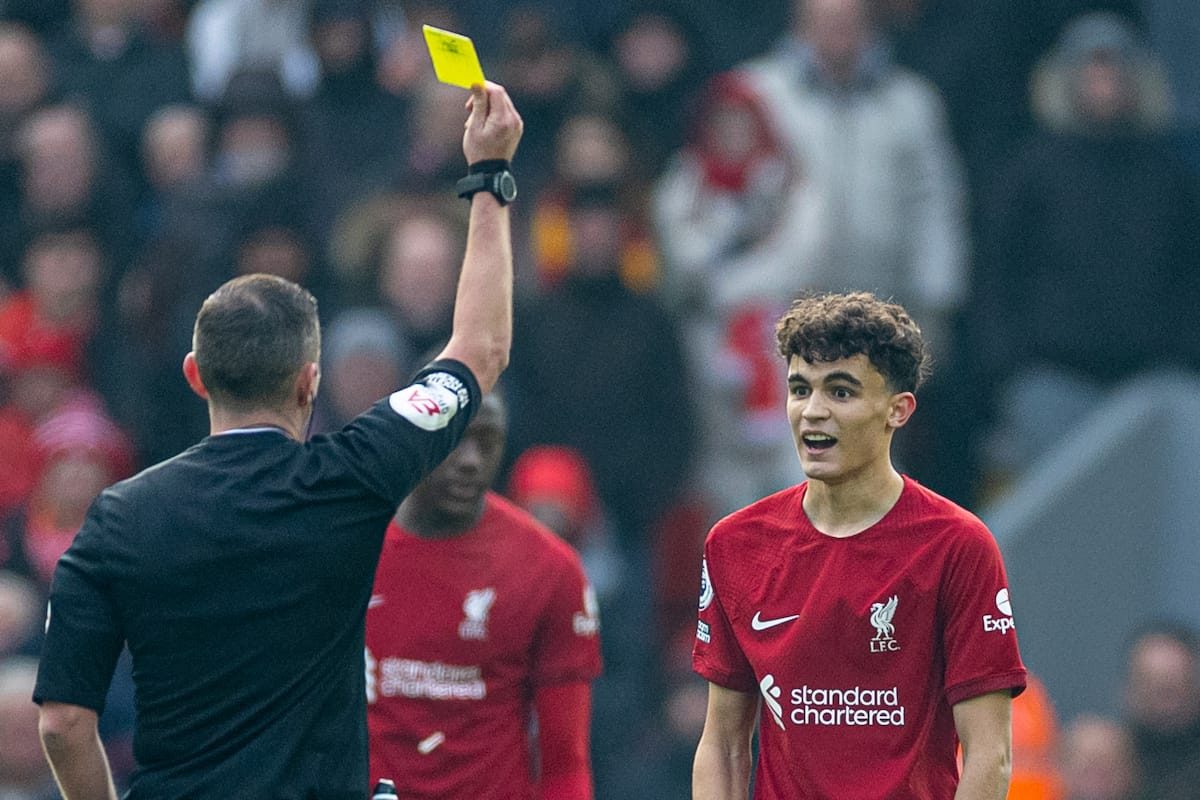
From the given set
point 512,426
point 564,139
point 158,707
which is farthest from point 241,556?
point 564,139

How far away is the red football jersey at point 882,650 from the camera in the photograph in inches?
185

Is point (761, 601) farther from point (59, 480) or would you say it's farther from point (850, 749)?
point (59, 480)

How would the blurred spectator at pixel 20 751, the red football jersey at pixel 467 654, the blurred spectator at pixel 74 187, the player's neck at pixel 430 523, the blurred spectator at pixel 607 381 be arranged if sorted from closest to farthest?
1. the red football jersey at pixel 467 654
2. the player's neck at pixel 430 523
3. the blurred spectator at pixel 20 751
4. the blurred spectator at pixel 607 381
5. the blurred spectator at pixel 74 187

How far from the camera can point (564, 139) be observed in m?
10.5

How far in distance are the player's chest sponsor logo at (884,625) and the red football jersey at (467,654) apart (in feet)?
4.51

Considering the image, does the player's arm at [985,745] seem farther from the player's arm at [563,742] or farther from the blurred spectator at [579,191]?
the blurred spectator at [579,191]

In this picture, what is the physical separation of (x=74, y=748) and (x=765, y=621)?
1.57 metres

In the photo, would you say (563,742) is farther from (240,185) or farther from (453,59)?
(240,185)

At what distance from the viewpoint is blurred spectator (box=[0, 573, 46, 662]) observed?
9266 mm

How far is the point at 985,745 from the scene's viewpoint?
4.61 meters

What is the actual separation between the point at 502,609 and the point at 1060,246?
17.6 ft

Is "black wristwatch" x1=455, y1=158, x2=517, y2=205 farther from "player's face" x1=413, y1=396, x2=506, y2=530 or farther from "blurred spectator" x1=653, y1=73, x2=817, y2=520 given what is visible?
"blurred spectator" x1=653, y1=73, x2=817, y2=520

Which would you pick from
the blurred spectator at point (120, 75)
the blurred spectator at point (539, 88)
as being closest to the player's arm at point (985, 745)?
the blurred spectator at point (539, 88)

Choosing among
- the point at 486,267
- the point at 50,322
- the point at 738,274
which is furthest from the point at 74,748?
the point at 50,322
